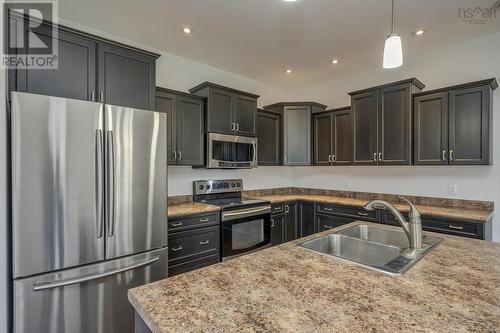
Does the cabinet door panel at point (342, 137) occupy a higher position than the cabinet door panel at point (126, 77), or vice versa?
the cabinet door panel at point (126, 77)

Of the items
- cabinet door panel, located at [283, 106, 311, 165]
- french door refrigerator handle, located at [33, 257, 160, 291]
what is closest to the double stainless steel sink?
french door refrigerator handle, located at [33, 257, 160, 291]

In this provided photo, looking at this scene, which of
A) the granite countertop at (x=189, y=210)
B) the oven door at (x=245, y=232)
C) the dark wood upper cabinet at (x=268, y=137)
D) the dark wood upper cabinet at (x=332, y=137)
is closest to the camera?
the granite countertop at (x=189, y=210)

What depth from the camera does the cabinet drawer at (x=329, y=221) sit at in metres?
3.29

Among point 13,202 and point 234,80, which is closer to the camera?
point 13,202

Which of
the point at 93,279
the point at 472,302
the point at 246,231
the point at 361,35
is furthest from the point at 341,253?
the point at 361,35

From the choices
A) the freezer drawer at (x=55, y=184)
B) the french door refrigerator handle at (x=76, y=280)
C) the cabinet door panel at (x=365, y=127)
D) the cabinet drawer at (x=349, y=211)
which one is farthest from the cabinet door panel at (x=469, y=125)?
the freezer drawer at (x=55, y=184)

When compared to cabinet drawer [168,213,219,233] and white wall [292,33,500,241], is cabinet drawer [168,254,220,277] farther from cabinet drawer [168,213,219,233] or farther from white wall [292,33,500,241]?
white wall [292,33,500,241]

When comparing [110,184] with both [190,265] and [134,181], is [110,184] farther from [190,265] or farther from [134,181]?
[190,265]

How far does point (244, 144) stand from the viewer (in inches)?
134

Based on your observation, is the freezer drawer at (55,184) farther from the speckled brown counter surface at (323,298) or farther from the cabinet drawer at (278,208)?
the cabinet drawer at (278,208)

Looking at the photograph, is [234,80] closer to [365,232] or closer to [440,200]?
[365,232]

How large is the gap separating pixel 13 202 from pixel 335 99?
4.12m

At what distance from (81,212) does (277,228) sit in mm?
2506

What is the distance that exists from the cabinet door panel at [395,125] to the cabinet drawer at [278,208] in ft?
4.80
